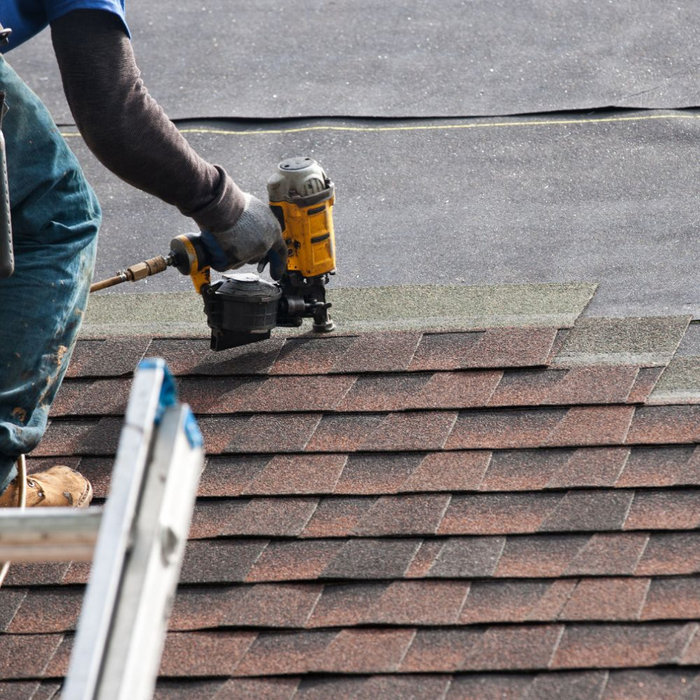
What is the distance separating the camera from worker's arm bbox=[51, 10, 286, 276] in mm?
3154

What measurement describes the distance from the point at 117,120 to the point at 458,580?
150cm

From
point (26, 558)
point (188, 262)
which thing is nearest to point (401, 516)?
point (188, 262)

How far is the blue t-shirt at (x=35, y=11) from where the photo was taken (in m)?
3.08

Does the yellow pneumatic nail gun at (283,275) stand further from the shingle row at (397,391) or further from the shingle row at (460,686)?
the shingle row at (460,686)

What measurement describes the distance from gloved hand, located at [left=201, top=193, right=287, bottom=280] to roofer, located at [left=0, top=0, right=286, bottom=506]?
0.28 m

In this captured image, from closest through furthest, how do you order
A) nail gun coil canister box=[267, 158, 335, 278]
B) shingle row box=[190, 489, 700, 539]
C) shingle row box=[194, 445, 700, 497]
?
shingle row box=[190, 489, 700, 539], shingle row box=[194, 445, 700, 497], nail gun coil canister box=[267, 158, 335, 278]

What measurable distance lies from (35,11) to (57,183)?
1.45 feet

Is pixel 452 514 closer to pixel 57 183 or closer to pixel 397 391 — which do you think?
pixel 397 391

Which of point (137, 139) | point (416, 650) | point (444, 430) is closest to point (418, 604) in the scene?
point (416, 650)

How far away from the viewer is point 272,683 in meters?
2.62

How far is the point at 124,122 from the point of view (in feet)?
10.7

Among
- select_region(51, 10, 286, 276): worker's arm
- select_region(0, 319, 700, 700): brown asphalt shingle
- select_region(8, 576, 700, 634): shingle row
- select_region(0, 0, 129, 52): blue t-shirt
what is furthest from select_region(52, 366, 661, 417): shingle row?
select_region(0, 0, 129, 52): blue t-shirt

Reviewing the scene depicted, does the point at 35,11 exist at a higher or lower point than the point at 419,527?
higher

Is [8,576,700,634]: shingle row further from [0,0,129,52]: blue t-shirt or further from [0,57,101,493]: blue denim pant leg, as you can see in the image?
[0,0,129,52]: blue t-shirt
